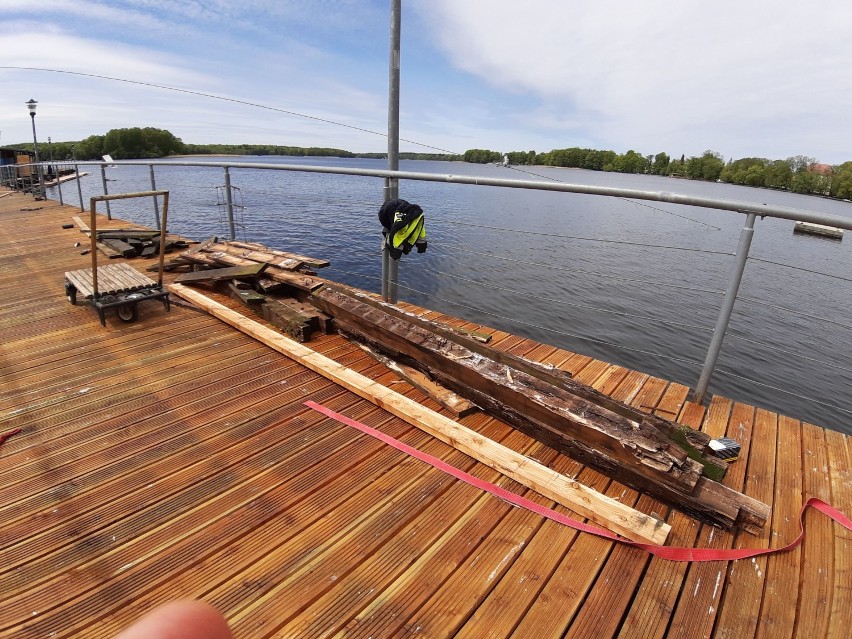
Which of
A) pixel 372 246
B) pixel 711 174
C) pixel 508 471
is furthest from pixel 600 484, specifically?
pixel 711 174

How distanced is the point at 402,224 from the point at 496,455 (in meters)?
2.23

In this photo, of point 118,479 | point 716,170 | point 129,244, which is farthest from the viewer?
point 716,170

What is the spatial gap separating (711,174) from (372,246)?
5302 cm

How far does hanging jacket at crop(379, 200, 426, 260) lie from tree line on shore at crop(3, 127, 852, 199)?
30.7m

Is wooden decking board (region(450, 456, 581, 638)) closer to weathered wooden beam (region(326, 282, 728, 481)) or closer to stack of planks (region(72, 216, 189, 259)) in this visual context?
weathered wooden beam (region(326, 282, 728, 481))

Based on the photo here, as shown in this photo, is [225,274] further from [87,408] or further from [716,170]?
[716,170]

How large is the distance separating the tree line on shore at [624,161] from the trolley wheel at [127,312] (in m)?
31.5

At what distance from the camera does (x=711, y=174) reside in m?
53.4

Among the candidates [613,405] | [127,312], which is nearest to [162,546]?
[613,405]

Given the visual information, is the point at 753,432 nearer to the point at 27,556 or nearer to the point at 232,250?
the point at 27,556

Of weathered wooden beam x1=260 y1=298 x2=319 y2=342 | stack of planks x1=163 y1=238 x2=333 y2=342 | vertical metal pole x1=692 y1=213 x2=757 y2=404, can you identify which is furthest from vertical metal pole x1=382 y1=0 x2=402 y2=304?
vertical metal pole x1=692 y1=213 x2=757 y2=404

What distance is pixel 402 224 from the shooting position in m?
3.87

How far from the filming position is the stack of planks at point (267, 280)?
3926 mm

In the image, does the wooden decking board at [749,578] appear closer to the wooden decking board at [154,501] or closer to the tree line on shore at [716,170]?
the wooden decking board at [154,501]
